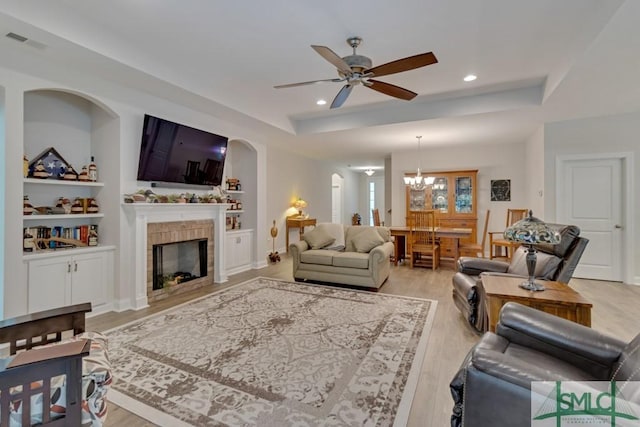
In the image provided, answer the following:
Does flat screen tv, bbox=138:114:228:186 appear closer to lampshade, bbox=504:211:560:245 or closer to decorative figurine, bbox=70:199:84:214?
decorative figurine, bbox=70:199:84:214

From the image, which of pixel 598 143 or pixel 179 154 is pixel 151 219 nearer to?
pixel 179 154

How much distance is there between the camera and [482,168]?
6.96 metres

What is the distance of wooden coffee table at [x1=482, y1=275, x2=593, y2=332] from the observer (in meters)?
2.10

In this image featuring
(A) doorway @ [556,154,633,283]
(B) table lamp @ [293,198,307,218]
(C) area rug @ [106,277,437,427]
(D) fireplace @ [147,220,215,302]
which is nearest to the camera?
(C) area rug @ [106,277,437,427]

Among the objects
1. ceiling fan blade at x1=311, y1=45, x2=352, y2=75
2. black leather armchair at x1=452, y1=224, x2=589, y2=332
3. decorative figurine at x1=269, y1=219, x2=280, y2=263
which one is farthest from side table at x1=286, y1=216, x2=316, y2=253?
ceiling fan blade at x1=311, y1=45, x2=352, y2=75

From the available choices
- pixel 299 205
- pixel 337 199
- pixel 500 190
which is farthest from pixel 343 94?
pixel 337 199

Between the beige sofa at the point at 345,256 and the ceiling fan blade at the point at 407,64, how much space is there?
245 centimetres

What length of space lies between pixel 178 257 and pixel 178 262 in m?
0.08

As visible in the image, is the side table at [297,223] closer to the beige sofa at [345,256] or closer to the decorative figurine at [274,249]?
the decorative figurine at [274,249]

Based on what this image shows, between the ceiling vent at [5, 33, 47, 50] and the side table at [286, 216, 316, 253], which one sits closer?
the ceiling vent at [5, 33, 47, 50]

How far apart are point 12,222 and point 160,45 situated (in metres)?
2.16

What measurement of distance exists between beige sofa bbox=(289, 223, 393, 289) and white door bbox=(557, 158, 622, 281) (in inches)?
124

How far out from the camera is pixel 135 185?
3857 millimetres

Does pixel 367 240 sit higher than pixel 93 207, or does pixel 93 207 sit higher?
pixel 93 207
